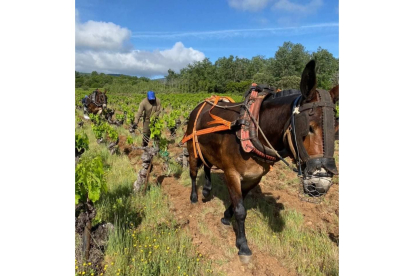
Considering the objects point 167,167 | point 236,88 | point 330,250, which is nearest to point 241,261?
point 330,250

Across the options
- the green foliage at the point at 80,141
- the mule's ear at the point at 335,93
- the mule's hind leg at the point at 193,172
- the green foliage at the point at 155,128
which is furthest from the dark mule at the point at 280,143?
the green foliage at the point at 155,128

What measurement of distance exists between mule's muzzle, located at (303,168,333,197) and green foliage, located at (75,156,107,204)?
85.3 inches

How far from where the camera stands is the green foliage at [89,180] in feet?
8.29

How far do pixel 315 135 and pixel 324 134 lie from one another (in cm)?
7

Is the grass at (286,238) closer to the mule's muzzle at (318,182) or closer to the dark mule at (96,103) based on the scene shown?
the mule's muzzle at (318,182)

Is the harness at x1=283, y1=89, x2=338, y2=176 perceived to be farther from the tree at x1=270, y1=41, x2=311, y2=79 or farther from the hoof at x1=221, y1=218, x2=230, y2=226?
the tree at x1=270, y1=41, x2=311, y2=79

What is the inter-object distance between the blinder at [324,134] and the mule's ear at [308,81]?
0.08m

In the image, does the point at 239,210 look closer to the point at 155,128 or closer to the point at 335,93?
the point at 335,93

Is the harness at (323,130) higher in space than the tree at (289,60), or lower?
lower

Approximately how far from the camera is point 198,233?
358 centimetres

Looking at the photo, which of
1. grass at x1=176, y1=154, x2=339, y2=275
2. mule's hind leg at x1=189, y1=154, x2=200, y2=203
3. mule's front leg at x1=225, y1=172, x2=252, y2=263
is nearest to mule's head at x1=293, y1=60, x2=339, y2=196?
mule's front leg at x1=225, y1=172, x2=252, y2=263

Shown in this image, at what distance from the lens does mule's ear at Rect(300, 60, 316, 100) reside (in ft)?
6.07

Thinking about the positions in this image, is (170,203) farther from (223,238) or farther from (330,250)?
(330,250)

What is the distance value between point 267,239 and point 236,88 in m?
65.3
